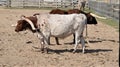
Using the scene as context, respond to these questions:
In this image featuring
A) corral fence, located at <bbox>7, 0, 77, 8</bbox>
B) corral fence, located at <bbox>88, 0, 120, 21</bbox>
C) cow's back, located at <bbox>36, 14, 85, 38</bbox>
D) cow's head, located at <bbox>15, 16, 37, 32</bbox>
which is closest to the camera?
cow's back, located at <bbox>36, 14, 85, 38</bbox>

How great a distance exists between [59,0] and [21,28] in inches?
1477

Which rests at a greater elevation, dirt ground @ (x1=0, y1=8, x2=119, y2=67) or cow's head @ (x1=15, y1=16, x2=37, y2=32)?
cow's head @ (x1=15, y1=16, x2=37, y2=32)

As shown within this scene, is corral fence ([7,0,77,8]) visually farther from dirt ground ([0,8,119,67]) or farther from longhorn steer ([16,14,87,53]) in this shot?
longhorn steer ([16,14,87,53])

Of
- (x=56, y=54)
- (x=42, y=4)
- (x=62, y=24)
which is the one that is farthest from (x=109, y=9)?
(x=42, y=4)

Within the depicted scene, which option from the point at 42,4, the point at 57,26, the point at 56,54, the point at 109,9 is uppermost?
the point at 57,26

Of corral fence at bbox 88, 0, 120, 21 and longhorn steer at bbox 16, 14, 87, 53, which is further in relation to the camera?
corral fence at bbox 88, 0, 120, 21

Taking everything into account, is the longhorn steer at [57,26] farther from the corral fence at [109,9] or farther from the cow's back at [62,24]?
the corral fence at [109,9]

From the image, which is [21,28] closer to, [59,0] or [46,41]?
[46,41]

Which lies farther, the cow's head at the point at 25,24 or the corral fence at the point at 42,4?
the corral fence at the point at 42,4

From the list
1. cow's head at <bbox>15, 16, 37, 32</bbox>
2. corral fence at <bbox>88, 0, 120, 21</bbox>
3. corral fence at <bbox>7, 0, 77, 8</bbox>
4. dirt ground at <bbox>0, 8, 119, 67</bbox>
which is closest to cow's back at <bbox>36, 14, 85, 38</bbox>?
cow's head at <bbox>15, 16, 37, 32</bbox>

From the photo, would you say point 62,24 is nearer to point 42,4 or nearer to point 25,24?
point 25,24

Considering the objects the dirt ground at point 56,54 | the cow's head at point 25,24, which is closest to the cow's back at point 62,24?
the cow's head at point 25,24

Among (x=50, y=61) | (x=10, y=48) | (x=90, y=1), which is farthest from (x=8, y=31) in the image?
(x=90, y=1)

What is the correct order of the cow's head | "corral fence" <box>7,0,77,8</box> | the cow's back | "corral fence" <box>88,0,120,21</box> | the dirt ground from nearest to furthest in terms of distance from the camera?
the dirt ground → the cow's back → the cow's head → "corral fence" <box>88,0,120,21</box> → "corral fence" <box>7,0,77,8</box>
